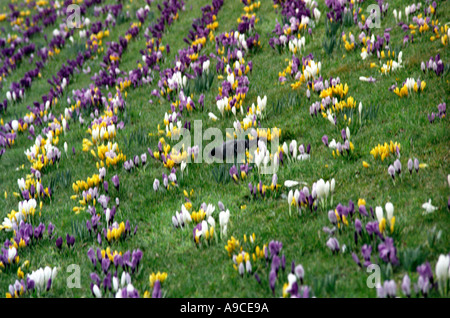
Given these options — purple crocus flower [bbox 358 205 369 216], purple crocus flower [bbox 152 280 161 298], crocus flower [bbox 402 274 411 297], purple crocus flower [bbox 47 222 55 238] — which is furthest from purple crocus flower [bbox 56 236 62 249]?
crocus flower [bbox 402 274 411 297]

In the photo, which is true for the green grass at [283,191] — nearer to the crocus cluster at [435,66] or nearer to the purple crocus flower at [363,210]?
the crocus cluster at [435,66]

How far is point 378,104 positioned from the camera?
23.6 feet

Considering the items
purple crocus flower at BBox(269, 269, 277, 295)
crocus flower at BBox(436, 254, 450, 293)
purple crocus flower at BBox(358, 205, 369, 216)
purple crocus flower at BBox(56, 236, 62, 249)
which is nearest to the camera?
crocus flower at BBox(436, 254, 450, 293)

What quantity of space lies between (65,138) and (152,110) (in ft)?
5.83

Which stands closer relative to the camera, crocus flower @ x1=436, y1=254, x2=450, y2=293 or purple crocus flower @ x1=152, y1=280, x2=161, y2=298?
crocus flower @ x1=436, y1=254, x2=450, y2=293

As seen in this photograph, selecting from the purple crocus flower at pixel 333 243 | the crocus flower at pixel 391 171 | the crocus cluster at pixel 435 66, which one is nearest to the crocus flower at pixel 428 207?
the crocus flower at pixel 391 171

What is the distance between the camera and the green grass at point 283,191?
477 cm

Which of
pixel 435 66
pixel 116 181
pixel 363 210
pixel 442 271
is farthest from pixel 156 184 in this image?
pixel 435 66

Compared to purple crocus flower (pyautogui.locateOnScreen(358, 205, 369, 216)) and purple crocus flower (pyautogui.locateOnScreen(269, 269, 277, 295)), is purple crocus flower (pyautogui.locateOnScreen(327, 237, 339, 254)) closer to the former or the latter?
purple crocus flower (pyautogui.locateOnScreen(358, 205, 369, 216))

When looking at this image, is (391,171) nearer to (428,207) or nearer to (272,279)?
(428,207)

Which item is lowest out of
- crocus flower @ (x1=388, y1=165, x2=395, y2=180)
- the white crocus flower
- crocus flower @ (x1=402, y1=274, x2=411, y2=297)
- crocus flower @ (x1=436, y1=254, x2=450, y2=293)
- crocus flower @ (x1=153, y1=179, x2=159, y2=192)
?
crocus flower @ (x1=402, y1=274, x2=411, y2=297)

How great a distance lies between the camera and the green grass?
4770 millimetres

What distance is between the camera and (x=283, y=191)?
6.25m
